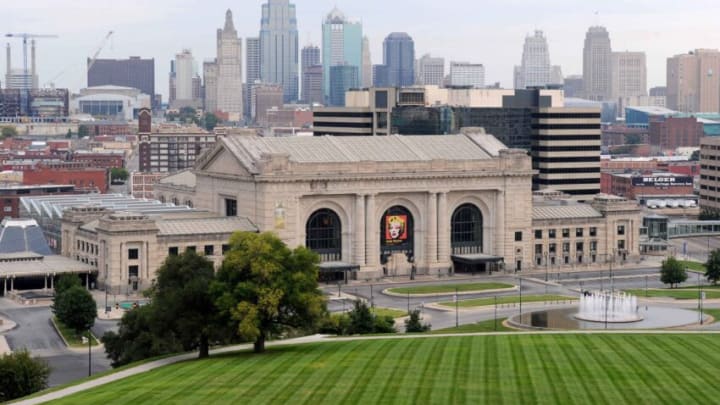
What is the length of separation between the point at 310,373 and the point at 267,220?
70.2 meters

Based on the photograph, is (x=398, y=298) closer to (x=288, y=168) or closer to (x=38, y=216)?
(x=288, y=168)

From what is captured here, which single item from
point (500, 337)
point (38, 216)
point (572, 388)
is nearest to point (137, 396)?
point (572, 388)

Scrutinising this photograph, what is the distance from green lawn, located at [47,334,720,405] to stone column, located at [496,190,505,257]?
68799mm

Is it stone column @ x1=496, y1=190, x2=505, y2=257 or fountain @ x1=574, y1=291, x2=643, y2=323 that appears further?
stone column @ x1=496, y1=190, x2=505, y2=257

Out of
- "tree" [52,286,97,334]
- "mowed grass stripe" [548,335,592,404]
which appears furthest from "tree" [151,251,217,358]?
"mowed grass stripe" [548,335,592,404]

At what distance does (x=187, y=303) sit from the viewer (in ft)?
329

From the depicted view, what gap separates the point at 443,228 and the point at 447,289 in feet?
54.9

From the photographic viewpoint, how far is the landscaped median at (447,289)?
Answer: 151750mm

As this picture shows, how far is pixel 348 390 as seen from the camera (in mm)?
84688

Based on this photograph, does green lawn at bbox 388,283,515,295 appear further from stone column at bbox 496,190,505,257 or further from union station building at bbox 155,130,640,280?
stone column at bbox 496,190,505,257

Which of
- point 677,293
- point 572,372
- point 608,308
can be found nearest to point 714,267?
point 677,293

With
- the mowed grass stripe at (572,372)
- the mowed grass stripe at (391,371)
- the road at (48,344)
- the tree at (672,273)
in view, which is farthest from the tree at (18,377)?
the tree at (672,273)

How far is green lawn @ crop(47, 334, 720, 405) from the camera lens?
83.0 meters

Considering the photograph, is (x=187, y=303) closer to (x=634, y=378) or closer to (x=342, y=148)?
(x=634, y=378)
